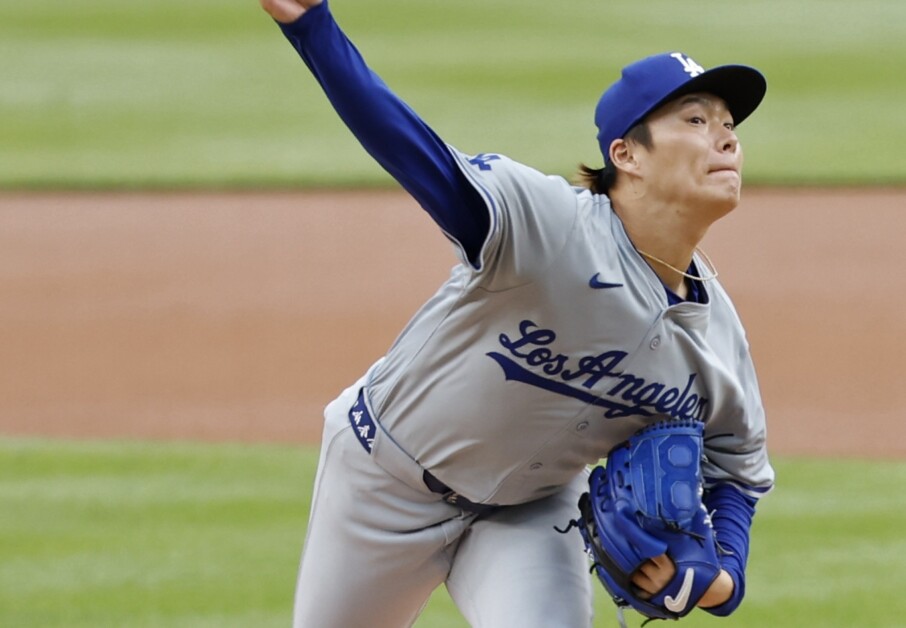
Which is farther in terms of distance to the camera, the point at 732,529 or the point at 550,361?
the point at 732,529

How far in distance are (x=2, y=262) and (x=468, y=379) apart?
6.36m

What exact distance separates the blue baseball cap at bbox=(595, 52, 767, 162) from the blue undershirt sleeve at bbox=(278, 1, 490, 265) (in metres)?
0.60

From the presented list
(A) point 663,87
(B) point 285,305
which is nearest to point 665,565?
(A) point 663,87

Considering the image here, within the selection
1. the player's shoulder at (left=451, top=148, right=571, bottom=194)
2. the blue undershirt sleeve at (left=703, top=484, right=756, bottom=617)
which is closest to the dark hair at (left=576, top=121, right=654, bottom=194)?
the player's shoulder at (left=451, top=148, right=571, bottom=194)

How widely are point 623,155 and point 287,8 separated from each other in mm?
1022

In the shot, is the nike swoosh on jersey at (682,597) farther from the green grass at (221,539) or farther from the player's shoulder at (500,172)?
the green grass at (221,539)

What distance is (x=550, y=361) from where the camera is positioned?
3389mm

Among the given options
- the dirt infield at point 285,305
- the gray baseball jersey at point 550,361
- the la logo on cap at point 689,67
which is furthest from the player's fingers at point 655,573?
the dirt infield at point 285,305

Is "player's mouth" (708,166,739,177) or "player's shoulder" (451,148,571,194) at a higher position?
"player's shoulder" (451,148,571,194)

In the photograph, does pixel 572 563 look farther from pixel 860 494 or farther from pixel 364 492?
pixel 860 494

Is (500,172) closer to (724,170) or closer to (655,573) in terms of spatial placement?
(724,170)

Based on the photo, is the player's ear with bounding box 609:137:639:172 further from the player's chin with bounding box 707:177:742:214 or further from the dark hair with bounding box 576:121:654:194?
the player's chin with bounding box 707:177:742:214

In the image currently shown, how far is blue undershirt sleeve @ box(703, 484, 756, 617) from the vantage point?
355cm

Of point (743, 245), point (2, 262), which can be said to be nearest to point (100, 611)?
point (2, 262)
